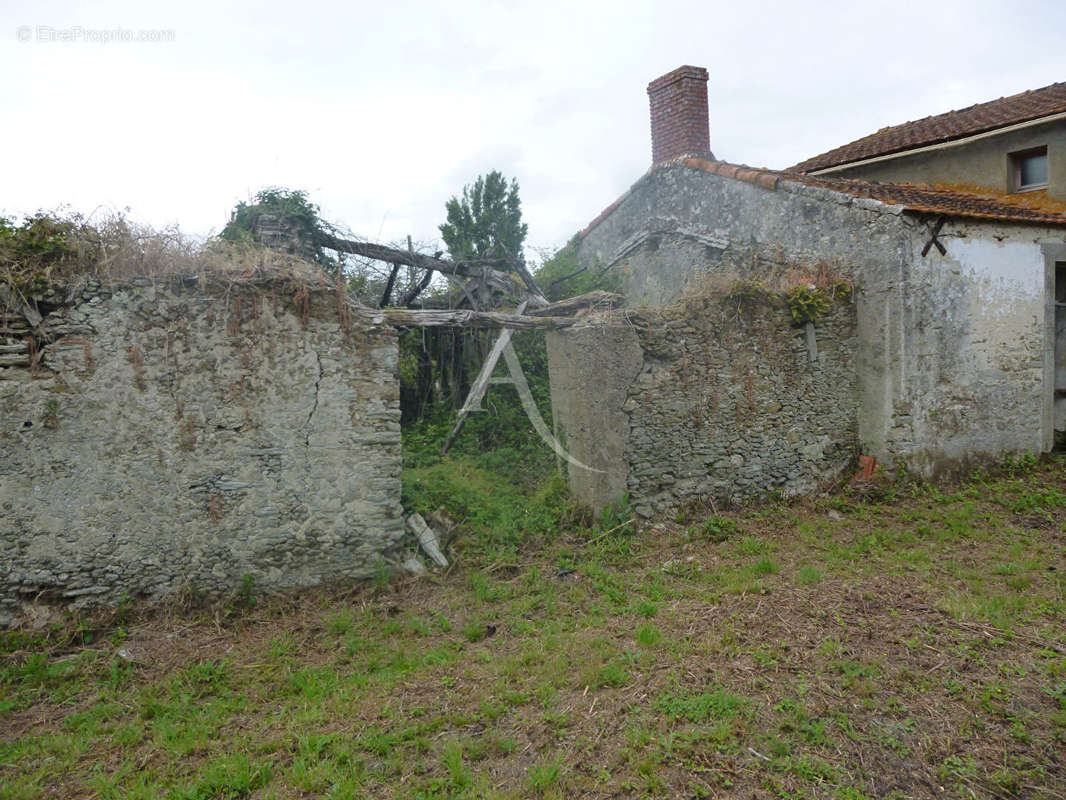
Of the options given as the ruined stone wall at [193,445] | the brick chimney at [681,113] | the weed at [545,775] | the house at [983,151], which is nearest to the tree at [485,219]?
the brick chimney at [681,113]

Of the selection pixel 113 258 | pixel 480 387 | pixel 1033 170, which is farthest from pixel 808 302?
pixel 113 258

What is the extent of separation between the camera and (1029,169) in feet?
36.1

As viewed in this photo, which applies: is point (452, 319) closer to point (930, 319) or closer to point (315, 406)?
point (315, 406)

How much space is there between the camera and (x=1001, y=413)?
9141 mm

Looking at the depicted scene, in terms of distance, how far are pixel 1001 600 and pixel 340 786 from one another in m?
5.31

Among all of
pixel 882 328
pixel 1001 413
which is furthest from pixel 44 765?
pixel 1001 413

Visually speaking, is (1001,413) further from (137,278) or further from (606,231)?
(137,278)

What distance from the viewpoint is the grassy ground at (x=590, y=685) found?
3.53 m

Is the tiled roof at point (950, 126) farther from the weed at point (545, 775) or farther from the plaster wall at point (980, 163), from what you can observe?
the weed at point (545, 775)

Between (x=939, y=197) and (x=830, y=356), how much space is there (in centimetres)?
321

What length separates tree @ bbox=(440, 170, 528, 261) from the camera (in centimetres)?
1622

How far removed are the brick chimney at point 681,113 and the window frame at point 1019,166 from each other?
512 cm

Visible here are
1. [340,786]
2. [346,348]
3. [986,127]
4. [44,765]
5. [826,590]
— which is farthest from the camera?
[986,127]

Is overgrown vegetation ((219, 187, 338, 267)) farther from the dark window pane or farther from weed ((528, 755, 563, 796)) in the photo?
the dark window pane
